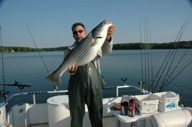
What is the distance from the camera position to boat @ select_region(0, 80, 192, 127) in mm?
2832

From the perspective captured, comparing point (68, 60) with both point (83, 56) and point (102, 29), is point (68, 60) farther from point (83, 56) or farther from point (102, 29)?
point (102, 29)

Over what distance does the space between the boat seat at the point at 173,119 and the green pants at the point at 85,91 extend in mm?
932

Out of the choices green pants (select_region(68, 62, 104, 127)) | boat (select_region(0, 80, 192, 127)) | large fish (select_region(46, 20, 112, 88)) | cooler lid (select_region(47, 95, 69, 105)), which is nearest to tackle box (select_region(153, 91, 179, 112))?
boat (select_region(0, 80, 192, 127))

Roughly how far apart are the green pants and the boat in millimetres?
486

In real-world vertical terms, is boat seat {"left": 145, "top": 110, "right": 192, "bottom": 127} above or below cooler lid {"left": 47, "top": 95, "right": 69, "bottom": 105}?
above

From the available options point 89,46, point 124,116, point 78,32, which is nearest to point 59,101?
point 124,116

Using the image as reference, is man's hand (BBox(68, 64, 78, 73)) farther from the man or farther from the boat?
the boat

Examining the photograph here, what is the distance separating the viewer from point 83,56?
2.54 m

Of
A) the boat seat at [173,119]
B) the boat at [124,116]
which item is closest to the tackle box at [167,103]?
the boat at [124,116]

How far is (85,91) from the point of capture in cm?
305

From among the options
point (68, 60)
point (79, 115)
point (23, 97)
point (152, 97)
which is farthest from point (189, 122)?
point (23, 97)

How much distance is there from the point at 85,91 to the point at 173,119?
142cm

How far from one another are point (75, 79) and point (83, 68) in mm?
226

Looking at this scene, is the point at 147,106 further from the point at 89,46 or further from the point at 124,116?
the point at 89,46
